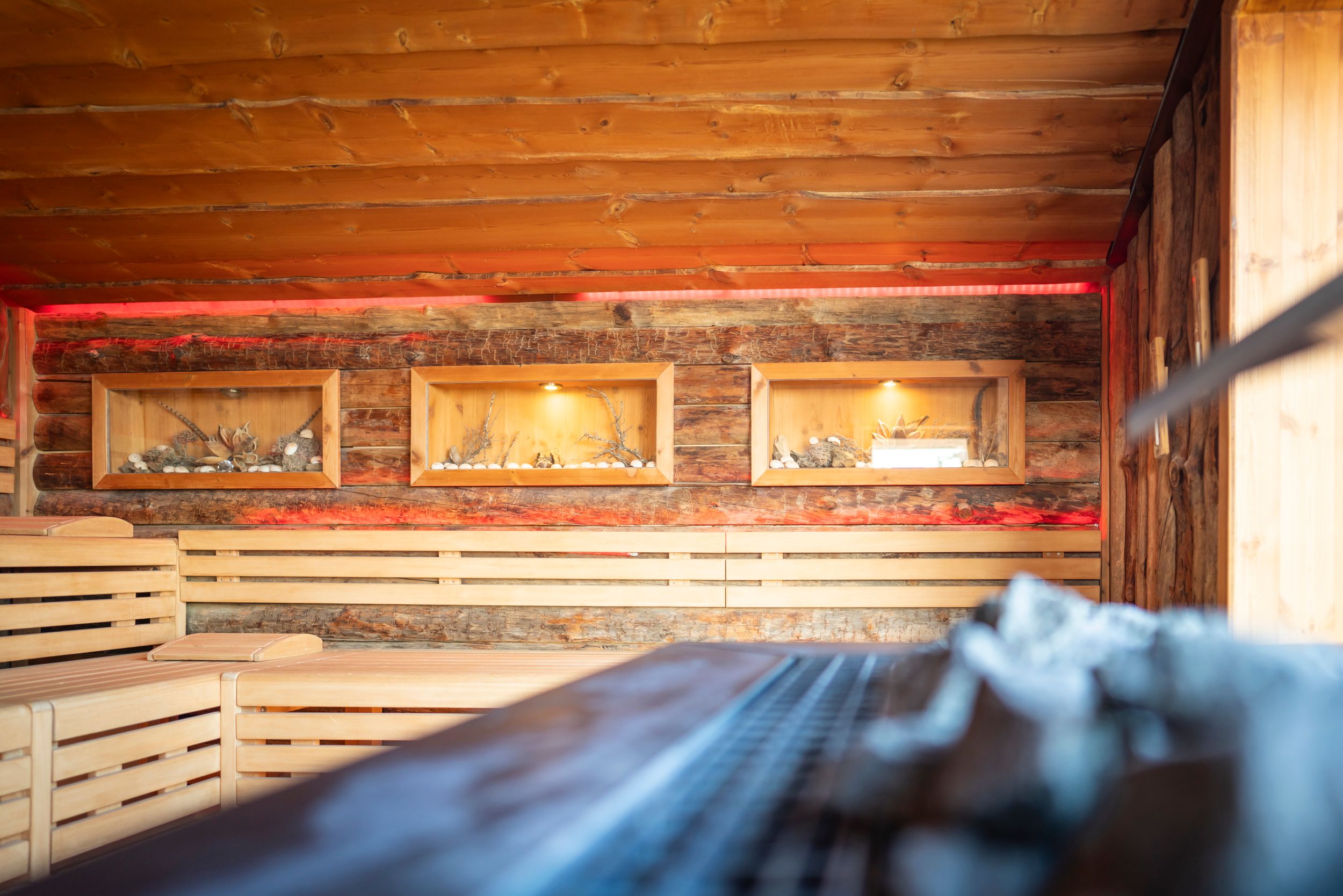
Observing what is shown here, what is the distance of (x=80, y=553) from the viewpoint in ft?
11.4

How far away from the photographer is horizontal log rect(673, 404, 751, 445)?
3.74m

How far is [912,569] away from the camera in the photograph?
3.62 meters

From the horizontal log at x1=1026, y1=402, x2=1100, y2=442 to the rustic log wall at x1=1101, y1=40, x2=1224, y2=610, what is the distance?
77 millimetres

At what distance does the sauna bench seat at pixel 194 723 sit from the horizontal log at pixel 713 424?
1007 millimetres

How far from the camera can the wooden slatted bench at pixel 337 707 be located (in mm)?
3086

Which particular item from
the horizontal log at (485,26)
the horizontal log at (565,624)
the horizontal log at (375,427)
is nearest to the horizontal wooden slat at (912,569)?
the horizontal log at (565,624)

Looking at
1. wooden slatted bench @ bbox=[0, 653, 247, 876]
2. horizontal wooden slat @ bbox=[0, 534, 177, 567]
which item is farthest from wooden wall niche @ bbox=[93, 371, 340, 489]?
wooden slatted bench @ bbox=[0, 653, 247, 876]

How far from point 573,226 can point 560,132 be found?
1.65ft

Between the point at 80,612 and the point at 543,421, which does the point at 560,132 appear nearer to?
the point at 543,421

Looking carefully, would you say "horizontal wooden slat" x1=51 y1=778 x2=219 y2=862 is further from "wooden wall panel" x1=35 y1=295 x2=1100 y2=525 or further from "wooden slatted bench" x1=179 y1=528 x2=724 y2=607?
"wooden wall panel" x1=35 y1=295 x2=1100 y2=525

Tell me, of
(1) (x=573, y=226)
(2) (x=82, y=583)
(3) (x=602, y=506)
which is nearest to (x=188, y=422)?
(2) (x=82, y=583)

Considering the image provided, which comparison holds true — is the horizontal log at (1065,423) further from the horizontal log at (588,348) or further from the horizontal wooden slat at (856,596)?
the horizontal wooden slat at (856,596)

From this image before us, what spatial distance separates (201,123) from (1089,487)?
387 cm

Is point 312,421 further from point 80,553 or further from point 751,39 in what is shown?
point 751,39
